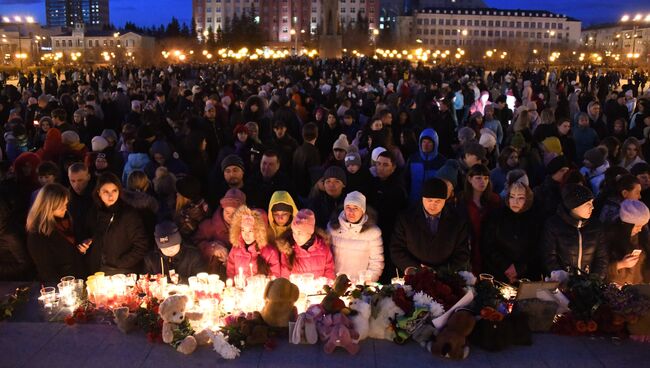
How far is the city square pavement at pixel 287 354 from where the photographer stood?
13.1ft

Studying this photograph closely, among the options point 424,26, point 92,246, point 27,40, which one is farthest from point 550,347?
point 424,26

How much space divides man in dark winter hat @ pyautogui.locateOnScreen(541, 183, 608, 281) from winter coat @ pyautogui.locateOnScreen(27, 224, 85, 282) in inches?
158

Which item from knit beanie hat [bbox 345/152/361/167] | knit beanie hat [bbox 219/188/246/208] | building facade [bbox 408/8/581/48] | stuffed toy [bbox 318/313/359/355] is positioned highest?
building facade [bbox 408/8/581/48]

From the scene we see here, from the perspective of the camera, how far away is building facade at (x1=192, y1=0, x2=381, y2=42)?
121 m

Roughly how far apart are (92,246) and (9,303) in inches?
36.2

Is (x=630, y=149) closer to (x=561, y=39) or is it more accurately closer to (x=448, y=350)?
(x=448, y=350)

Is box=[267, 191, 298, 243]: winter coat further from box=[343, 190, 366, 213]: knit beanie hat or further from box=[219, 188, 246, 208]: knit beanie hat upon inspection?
box=[343, 190, 366, 213]: knit beanie hat

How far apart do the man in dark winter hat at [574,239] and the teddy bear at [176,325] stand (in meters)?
2.82

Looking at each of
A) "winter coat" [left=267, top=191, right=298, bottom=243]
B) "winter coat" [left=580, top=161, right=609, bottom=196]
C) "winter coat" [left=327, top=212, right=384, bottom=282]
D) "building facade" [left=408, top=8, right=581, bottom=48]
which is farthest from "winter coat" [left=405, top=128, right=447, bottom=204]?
A: "building facade" [left=408, top=8, right=581, bottom=48]

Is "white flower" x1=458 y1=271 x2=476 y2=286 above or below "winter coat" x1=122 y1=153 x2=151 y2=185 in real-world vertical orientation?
below

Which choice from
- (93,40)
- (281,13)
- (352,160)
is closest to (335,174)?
(352,160)

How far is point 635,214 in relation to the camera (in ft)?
16.7

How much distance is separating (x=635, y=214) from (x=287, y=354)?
310 cm

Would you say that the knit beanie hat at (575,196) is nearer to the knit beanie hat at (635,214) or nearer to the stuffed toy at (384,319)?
the knit beanie hat at (635,214)
